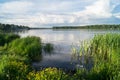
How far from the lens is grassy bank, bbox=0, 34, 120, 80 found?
12055mm

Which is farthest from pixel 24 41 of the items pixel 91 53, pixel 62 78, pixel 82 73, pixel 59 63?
pixel 62 78

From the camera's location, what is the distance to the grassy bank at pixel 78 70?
1205 cm

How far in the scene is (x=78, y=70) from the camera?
16172 millimetres

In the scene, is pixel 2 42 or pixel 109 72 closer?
pixel 109 72

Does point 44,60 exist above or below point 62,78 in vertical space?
below

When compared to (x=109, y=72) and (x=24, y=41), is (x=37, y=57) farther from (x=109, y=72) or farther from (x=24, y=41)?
(x=109, y=72)

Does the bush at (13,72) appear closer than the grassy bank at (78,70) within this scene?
No

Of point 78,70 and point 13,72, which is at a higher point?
point 13,72

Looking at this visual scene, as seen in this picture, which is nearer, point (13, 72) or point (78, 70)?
point (13, 72)

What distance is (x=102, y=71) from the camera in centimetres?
1464

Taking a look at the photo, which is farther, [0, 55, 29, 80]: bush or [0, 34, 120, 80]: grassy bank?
[0, 55, 29, 80]: bush

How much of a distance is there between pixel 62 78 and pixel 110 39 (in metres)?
12.8

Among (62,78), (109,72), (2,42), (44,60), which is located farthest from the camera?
(2,42)

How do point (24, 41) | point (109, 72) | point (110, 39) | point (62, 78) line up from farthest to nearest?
point (24, 41) → point (110, 39) → point (109, 72) → point (62, 78)
